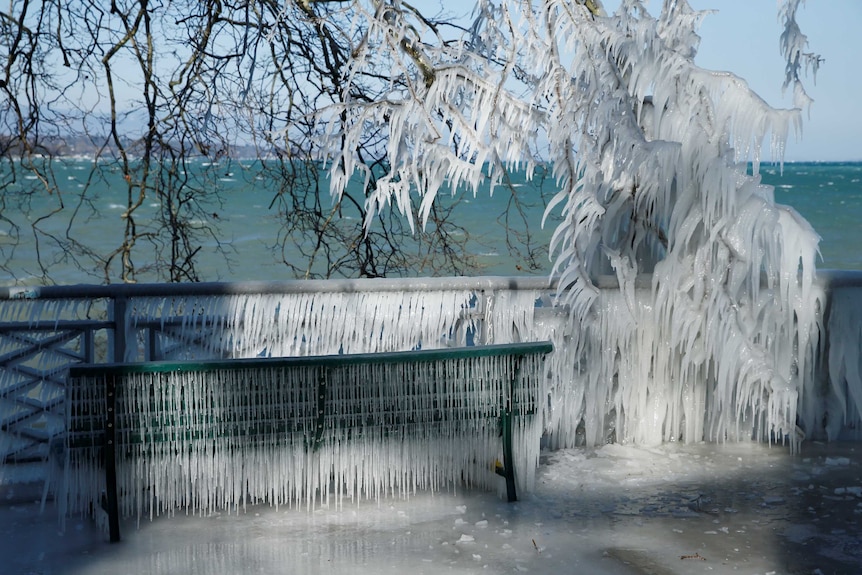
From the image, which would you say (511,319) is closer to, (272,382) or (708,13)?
(272,382)

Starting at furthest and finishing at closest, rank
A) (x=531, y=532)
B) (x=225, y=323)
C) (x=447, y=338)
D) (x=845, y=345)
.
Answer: (x=845, y=345)
(x=447, y=338)
(x=225, y=323)
(x=531, y=532)

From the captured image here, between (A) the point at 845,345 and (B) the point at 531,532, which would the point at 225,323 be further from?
(A) the point at 845,345

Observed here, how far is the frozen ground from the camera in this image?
160 inches

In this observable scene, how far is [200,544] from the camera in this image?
4293 millimetres

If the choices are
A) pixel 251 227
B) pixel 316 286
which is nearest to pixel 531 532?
pixel 316 286

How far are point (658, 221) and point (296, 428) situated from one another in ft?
8.90

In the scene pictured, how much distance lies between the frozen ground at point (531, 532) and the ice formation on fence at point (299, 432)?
0.13 metres

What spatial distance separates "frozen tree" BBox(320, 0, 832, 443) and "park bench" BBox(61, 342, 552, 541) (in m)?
1.02

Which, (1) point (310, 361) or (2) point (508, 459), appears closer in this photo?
(1) point (310, 361)

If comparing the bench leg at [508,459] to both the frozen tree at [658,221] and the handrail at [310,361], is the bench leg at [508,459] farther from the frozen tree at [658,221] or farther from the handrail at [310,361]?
the frozen tree at [658,221]

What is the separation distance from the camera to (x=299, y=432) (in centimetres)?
463

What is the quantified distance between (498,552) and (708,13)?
373cm

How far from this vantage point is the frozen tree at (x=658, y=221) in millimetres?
A: 5570

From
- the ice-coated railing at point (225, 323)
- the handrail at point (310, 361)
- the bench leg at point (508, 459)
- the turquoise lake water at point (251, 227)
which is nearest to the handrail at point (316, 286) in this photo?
the ice-coated railing at point (225, 323)
